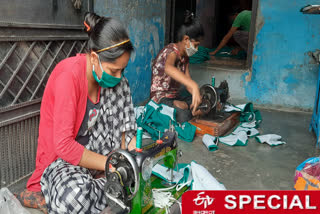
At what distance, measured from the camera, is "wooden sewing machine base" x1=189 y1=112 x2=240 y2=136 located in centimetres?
362

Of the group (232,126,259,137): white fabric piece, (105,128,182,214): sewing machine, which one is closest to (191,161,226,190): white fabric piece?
(105,128,182,214): sewing machine

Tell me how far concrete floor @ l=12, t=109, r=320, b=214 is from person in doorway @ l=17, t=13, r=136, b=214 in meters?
1.25

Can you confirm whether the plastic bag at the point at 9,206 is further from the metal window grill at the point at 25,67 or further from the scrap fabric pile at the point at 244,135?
the scrap fabric pile at the point at 244,135

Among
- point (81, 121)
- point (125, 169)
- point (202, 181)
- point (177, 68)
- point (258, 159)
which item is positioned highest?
point (177, 68)

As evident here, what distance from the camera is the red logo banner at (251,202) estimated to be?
4.70 feet

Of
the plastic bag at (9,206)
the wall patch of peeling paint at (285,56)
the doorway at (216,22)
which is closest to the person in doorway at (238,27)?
the doorway at (216,22)

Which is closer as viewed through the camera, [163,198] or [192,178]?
[163,198]

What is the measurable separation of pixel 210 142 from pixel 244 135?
535 mm

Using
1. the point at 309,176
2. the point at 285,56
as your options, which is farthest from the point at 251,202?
the point at 285,56

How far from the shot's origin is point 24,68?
240cm

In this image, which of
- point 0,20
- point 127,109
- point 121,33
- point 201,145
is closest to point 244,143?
point 201,145

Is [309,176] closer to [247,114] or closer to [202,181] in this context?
[202,181]

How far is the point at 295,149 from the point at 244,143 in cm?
57

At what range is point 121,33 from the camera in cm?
174
